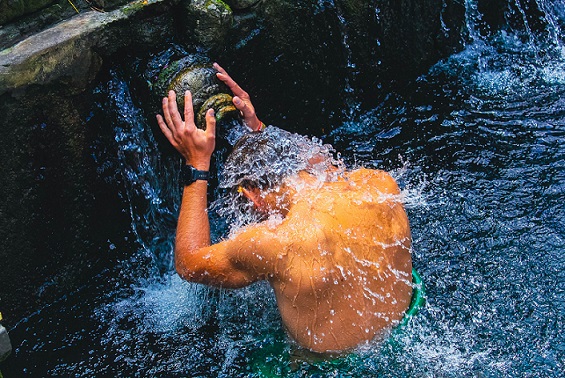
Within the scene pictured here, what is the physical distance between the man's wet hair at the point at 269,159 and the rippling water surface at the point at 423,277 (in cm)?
89

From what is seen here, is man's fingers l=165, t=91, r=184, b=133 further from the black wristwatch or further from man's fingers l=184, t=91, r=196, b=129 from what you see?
the black wristwatch

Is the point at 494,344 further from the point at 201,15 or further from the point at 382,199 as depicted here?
the point at 201,15

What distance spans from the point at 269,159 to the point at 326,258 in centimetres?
56

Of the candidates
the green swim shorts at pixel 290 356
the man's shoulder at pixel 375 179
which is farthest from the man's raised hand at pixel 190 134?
the green swim shorts at pixel 290 356

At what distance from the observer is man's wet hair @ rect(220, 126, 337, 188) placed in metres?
3.20

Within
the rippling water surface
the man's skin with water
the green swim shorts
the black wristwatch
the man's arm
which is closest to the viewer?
the man's skin with water

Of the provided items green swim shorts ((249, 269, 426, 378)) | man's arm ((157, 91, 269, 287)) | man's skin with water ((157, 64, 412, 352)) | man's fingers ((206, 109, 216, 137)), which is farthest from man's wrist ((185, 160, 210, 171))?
green swim shorts ((249, 269, 426, 378))

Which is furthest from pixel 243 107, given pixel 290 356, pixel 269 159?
pixel 290 356

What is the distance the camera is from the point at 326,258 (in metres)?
2.96

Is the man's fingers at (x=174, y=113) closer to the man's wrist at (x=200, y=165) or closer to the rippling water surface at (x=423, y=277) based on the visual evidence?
the man's wrist at (x=200, y=165)

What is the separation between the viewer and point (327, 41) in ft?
16.6

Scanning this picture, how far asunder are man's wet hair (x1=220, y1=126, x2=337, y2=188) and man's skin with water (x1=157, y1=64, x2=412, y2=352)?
6cm

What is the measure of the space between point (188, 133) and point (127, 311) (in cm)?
121

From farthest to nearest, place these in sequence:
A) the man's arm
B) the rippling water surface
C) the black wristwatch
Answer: the black wristwatch
the rippling water surface
the man's arm
